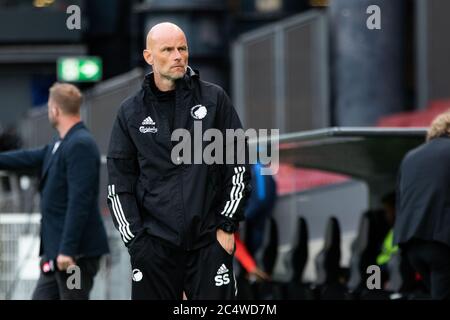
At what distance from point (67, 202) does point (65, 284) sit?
1.78ft

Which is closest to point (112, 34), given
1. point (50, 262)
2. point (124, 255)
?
point (124, 255)

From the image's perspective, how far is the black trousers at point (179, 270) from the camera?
7934 millimetres

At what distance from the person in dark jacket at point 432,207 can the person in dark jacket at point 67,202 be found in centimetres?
207

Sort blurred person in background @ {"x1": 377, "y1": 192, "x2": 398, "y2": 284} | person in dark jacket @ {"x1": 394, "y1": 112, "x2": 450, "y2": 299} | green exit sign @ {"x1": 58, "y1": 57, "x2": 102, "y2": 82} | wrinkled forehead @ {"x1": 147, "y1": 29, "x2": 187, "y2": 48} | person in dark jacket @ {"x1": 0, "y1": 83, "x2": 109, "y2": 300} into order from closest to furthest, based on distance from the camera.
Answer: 1. wrinkled forehead @ {"x1": 147, "y1": 29, "x2": 187, "y2": 48}
2. person in dark jacket @ {"x1": 394, "y1": 112, "x2": 450, "y2": 299}
3. person in dark jacket @ {"x1": 0, "y1": 83, "x2": 109, "y2": 300}
4. blurred person in background @ {"x1": 377, "y1": 192, "x2": 398, "y2": 284}
5. green exit sign @ {"x1": 58, "y1": 57, "x2": 102, "y2": 82}

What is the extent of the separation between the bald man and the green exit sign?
18.1 m

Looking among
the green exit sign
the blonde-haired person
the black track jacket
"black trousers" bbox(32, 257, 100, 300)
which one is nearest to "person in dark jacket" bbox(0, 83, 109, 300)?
"black trousers" bbox(32, 257, 100, 300)

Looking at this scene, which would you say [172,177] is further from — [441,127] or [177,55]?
[441,127]

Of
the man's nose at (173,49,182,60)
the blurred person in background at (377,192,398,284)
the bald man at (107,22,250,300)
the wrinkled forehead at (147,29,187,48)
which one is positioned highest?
the wrinkled forehead at (147,29,187,48)

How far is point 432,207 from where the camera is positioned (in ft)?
32.8

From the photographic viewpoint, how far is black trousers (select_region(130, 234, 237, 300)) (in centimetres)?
793

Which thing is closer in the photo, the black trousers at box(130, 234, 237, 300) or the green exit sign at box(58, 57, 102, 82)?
the black trousers at box(130, 234, 237, 300)

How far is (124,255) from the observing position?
12.4 metres

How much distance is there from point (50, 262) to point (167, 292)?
2429mm

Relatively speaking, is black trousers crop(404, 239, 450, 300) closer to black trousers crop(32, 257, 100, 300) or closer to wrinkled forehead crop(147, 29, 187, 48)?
black trousers crop(32, 257, 100, 300)
